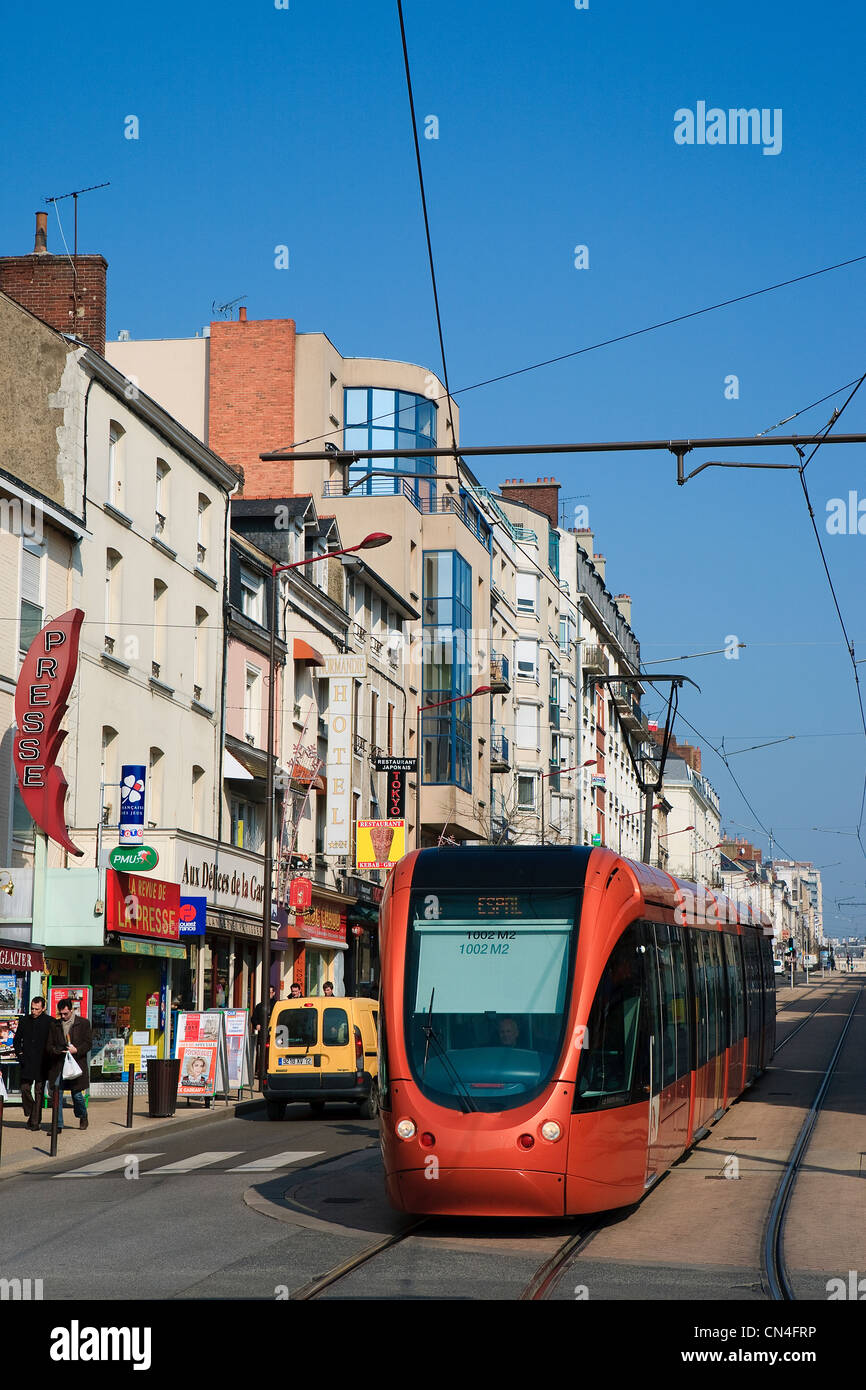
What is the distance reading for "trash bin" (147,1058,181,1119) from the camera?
25.3 m

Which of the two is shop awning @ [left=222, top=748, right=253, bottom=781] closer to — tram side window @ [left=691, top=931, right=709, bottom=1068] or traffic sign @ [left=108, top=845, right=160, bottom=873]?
traffic sign @ [left=108, top=845, right=160, bottom=873]

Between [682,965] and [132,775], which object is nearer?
[682,965]

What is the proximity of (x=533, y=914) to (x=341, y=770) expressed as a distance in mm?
31745

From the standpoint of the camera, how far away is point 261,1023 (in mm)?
31531

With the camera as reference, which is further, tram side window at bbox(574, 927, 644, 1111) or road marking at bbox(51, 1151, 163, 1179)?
road marking at bbox(51, 1151, 163, 1179)

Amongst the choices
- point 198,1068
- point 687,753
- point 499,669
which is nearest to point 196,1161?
point 198,1068

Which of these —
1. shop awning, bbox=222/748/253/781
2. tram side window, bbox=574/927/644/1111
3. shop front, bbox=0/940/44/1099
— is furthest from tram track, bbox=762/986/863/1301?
shop awning, bbox=222/748/253/781

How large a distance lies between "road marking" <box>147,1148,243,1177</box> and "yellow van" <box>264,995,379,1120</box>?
4.99m

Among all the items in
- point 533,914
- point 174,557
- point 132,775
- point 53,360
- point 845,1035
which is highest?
point 53,360

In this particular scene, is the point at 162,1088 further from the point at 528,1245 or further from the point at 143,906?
the point at 528,1245

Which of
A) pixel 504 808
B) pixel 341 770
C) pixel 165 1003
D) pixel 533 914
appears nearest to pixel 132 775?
pixel 165 1003

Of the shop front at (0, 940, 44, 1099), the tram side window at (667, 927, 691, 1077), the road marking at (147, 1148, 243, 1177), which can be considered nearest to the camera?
the tram side window at (667, 927, 691, 1077)

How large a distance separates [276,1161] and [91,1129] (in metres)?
5.90
